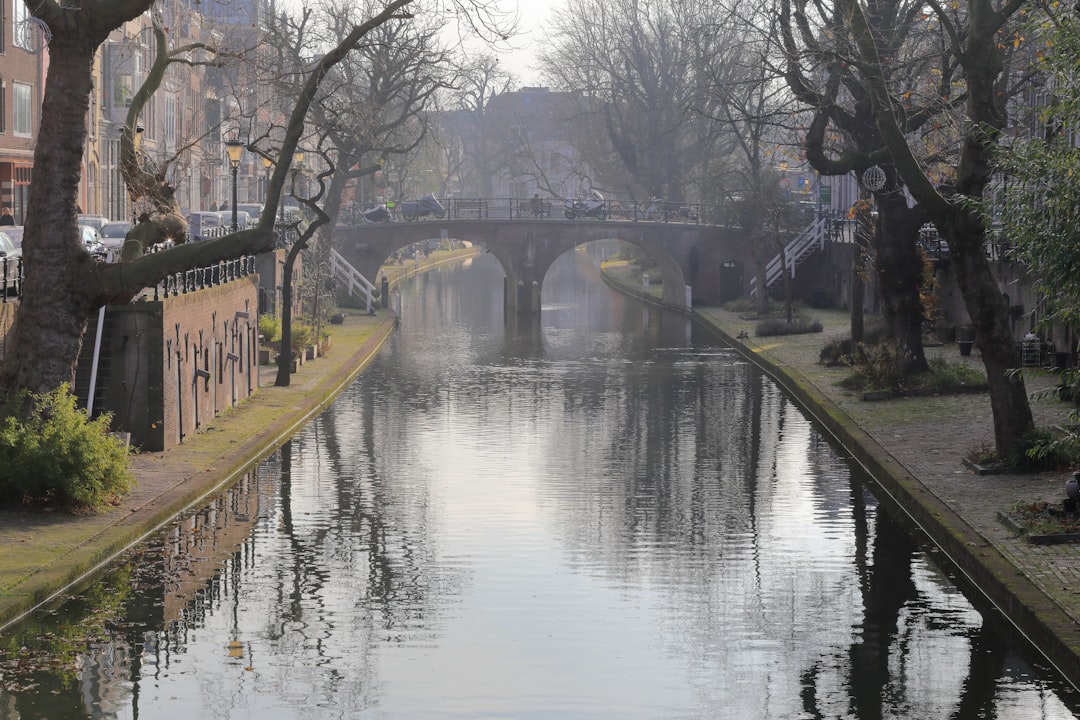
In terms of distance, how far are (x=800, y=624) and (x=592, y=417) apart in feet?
59.7

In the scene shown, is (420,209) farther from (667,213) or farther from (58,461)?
(58,461)

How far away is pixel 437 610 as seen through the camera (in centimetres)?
1708

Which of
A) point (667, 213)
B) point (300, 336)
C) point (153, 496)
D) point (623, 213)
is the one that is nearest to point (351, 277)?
point (623, 213)

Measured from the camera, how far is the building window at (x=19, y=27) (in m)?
54.1

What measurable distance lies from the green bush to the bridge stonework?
163ft

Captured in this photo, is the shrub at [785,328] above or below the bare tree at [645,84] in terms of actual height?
below

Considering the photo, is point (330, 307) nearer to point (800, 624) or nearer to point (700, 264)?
point (700, 264)

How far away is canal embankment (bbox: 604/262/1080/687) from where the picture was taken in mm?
15922

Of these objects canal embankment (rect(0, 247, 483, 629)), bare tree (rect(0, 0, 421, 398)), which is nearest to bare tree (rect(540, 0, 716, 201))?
canal embankment (rect(0, 247, 483, 629))

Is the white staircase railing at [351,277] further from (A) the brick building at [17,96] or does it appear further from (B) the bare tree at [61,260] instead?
(B) the bare tree at [61,260]

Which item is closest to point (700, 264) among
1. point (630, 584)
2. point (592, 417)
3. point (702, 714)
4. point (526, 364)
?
point (526, 364)

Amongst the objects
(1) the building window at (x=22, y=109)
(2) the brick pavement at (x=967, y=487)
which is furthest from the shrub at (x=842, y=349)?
(1) the building window at (x=22, y=109)

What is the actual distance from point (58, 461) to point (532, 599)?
6.55 meters

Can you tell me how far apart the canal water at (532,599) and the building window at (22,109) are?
2925 centimetres
